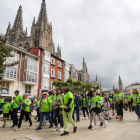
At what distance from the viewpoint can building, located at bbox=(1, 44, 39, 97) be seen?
2302 cm

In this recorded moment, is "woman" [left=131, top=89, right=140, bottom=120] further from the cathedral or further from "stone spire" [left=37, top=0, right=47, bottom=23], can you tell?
"stone spire" [left=37, top=0, right=47, bottom=23]

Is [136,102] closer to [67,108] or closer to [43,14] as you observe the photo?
[67,108]

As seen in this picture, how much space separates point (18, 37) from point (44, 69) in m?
59.7

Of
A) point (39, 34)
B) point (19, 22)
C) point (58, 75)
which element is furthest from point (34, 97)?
point (19, 22)

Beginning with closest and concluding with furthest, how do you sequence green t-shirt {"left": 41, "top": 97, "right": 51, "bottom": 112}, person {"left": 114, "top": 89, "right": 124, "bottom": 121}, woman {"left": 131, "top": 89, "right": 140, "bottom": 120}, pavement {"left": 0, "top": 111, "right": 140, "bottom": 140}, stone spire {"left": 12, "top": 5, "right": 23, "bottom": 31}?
pavement {"left": 0, "top": 111, "right": 140, "bottom": 140}, green t-shirt {"left": 41, "top": 97, "right": 51, "bottom": 112}, woman {"left": 131, "top": 89, "right": 140, "bottom": 120}, person {"left": 114, "top": 89, "right": 124, "bottom": 121}, stone spire {"left": 12, "top": 5, "right": 23, "bottom": 31}

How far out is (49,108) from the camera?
18.9ft

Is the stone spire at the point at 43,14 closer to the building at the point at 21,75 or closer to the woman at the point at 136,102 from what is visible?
the building at the point at 21,75

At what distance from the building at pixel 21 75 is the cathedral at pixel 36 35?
44187 millimetres

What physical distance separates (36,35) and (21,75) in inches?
2327

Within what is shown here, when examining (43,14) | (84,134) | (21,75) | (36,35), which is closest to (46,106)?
(84,134)

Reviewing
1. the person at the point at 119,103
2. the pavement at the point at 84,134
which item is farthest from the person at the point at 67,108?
the person at the point at 119,103

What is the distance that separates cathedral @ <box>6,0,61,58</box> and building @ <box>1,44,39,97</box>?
1740 inches

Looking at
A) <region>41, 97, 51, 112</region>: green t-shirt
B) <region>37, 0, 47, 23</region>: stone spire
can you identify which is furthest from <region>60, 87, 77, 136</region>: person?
<region>37, 0, 47, 23</region>: stone spire

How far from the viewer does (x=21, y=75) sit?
83.6 ft
